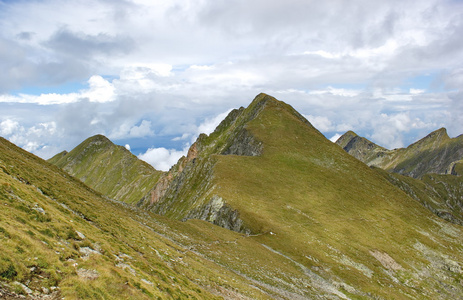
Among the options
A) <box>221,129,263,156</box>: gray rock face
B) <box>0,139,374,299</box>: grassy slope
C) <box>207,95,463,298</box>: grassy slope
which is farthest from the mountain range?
<box>221,129,263,156</box>: gray rock face

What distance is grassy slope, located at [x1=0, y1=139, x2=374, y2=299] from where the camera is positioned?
18234mm

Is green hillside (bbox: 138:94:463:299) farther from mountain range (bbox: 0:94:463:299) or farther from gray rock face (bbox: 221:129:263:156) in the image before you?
gray rock face (bbox: 221:129:263:156)

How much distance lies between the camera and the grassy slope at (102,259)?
18234 mm

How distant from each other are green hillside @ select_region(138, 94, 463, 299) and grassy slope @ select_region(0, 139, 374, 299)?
15000mm

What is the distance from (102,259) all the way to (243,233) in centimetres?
5241

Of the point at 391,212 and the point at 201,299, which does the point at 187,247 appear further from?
the point at 391,212

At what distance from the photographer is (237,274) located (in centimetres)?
4509

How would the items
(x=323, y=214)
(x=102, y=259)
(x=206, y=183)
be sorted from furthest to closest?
(x=206, y=183), (x=323, y=214), (x=102, y=259)

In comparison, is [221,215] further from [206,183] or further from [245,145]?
[245,145]

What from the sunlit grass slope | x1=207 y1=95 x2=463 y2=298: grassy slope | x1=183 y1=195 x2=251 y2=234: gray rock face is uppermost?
x1=207 y1=95 x2=463 y2=298: grassy slope

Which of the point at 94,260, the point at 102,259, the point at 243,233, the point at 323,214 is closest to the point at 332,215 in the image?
the point at 323,214

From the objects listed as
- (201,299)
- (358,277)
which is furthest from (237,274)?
(358,277)

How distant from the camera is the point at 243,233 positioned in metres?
72.9

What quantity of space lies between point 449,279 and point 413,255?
9.09 metres
